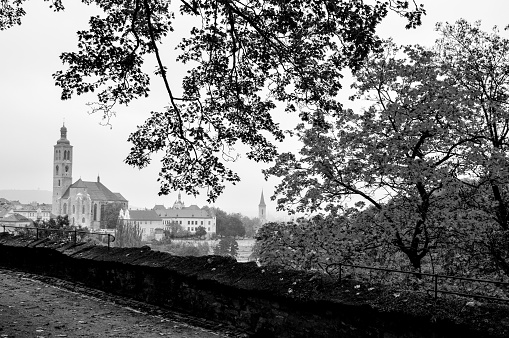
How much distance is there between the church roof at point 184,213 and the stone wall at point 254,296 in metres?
143

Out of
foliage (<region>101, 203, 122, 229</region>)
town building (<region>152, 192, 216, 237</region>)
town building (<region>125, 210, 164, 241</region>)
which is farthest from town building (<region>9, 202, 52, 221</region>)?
town building (<region>152, 192, 216, 237</region>)

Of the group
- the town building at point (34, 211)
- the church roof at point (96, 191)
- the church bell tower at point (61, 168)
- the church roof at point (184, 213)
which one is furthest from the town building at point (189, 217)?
the town building at point (34, 211)

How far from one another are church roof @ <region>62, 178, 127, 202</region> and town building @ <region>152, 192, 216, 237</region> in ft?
50.2

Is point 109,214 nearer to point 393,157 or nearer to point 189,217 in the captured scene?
point 189,217

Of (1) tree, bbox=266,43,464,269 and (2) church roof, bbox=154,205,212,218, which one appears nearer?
(1) tree, bbox=266,43,464,269

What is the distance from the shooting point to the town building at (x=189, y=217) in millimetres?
147500

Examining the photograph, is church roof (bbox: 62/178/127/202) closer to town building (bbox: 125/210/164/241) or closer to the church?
the church

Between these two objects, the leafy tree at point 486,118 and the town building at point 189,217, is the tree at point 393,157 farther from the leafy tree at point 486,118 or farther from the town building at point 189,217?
the town building at point 189,217

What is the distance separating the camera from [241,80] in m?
7.40

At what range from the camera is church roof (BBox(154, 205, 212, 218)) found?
150 m

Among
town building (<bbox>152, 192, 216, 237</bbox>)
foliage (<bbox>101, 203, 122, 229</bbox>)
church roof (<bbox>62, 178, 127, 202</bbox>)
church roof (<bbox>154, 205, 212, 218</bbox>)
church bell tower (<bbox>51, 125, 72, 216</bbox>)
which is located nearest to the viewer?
foliage (<bbox>101, 203, 122, 229</bbox>)

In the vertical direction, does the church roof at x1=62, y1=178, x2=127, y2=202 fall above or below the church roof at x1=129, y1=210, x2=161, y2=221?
above

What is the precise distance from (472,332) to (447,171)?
6019 millimetres

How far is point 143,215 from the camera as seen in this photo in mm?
140875
